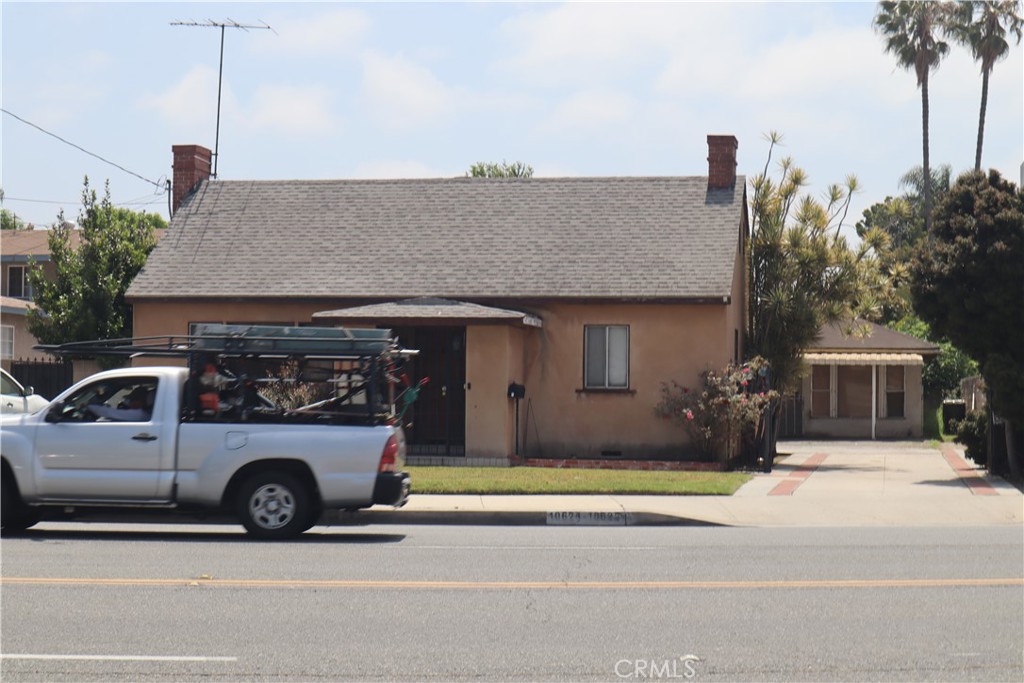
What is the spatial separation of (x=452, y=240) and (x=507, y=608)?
1868 centimetres

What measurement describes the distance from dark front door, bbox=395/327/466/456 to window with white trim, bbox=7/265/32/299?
77.3 feet

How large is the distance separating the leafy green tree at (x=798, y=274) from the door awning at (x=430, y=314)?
5765mm

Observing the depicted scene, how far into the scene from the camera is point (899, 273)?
2698 centimetres

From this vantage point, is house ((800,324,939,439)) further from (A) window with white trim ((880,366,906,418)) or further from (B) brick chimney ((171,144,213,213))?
(B) brick chimney ((171,144,213,213))

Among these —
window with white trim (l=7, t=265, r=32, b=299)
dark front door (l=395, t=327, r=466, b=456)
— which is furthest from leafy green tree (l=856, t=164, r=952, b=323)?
window with white trim (l=7, t=265, r=32, b=299)

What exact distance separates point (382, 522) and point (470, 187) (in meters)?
15.0

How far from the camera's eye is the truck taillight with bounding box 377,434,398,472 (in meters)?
13.8

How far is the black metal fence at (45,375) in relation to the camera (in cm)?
2947

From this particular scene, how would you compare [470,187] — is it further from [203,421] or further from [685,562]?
[685,562]

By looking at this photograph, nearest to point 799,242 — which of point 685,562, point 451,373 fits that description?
point 451,373

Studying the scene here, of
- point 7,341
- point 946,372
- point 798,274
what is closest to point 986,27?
point 946,372

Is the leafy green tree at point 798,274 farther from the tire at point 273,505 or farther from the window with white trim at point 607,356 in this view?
Answer: the tire at point 273,505

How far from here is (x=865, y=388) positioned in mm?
37125

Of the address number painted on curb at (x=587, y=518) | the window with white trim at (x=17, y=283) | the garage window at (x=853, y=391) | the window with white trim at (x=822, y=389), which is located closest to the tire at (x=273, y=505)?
the address number painted on curb at (x=587, y=518)
